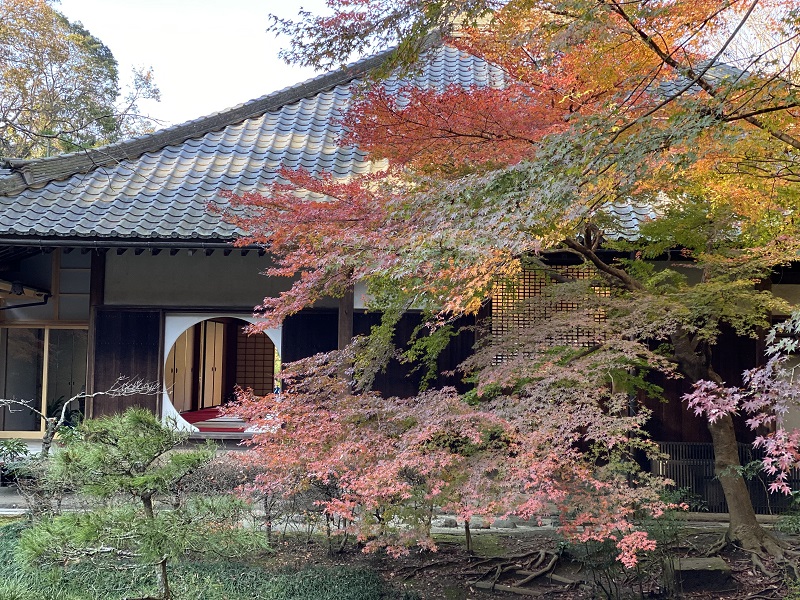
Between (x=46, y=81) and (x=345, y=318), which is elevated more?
(x=46, y=81)

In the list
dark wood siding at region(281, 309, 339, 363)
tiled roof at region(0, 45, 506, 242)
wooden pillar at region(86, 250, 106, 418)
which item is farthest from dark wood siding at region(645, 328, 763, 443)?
wooden pillar at region(86, 250, 106, 418)

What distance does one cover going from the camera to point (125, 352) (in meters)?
8.46

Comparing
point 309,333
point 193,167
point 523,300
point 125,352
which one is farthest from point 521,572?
point 193,167

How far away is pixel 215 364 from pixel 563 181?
540 inches

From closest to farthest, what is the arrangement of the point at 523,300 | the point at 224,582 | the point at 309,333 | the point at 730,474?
1. the point at 224,582
2. the point at 730,474
3. the point at 523,300
4. the point at 309,333

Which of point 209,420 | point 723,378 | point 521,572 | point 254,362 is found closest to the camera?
point 521,572

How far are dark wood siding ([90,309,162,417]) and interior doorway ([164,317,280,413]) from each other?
380cm

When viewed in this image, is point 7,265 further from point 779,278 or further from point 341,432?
point 779,278

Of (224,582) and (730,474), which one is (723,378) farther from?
(224,582)

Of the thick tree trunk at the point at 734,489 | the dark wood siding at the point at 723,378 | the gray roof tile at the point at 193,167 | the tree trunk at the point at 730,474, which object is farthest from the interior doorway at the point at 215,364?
the thick tree trunk at the point at 734,489

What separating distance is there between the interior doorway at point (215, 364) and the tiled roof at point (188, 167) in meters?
3.80

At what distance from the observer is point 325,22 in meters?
5.65

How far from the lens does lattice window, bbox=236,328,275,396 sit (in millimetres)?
17859

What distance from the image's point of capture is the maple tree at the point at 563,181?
159 inches
